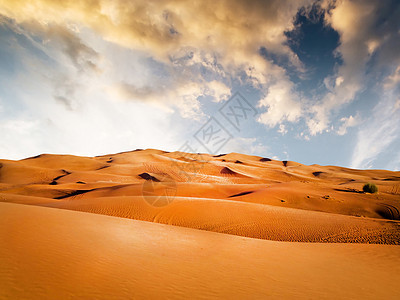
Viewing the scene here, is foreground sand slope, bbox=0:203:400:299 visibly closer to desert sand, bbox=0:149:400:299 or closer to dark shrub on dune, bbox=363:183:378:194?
desert sand, bbox=0:149:400:299

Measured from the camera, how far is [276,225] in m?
9.17

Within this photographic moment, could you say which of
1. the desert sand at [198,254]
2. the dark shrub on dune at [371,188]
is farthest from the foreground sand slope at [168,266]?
the dark shrub on dune at [371,188]

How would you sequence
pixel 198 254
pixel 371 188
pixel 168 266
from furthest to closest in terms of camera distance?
pixel 371 188
pixel 198 254
pixel 168 266

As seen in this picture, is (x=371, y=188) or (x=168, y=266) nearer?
(x=168, y=266)

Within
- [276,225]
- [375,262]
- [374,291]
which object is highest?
[276,225]

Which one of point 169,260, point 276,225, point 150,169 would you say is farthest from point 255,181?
point 169,260

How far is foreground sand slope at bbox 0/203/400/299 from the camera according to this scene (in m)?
3.07

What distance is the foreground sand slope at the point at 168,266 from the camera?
3.07 m

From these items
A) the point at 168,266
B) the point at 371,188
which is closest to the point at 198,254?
the point at 168,266

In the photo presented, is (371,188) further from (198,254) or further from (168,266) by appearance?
(168,266)

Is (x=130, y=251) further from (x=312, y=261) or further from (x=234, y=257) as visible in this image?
(x=312, y=261)

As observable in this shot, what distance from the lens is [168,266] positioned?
4.27 m

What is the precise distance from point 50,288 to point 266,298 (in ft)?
11.2

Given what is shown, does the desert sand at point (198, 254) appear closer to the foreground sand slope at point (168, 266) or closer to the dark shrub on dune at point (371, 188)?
the foreground sand slope at point (168, 266)
